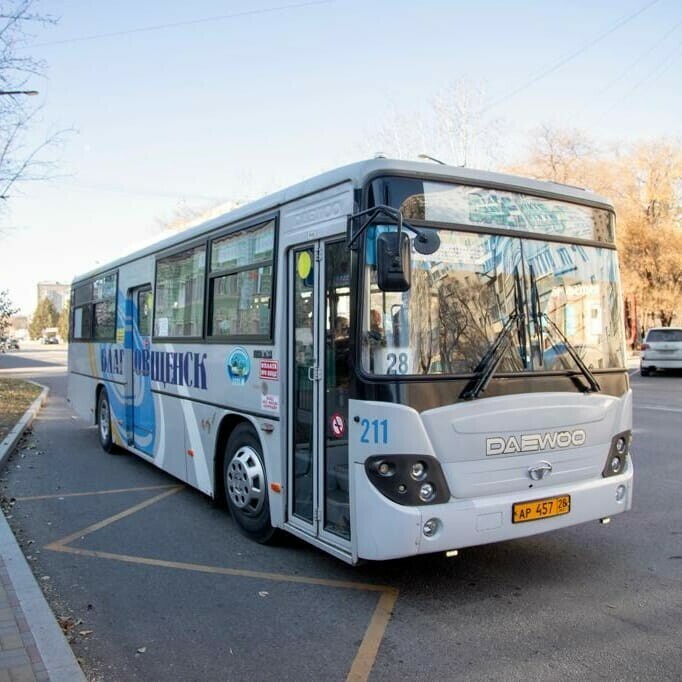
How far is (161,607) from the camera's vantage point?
4855 mm

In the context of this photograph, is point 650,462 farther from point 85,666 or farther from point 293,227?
point 85,666

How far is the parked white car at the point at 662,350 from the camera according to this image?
24.5 m

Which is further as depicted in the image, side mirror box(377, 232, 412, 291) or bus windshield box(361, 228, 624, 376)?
bus windshield box(361, 228, 624, 376)

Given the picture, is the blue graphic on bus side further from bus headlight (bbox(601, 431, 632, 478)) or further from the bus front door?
bus headlight (bbox(601, 431, 632, 478))

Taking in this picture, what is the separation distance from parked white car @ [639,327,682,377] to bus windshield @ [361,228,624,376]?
21.0 meters

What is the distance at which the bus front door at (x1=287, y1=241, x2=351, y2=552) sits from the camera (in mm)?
4969

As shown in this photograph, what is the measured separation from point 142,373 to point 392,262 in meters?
5.70

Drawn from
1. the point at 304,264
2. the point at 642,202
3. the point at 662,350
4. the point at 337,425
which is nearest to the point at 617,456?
the point at 337,425

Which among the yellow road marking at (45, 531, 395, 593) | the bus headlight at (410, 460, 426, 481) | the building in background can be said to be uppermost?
the building in background

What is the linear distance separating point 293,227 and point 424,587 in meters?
2.91

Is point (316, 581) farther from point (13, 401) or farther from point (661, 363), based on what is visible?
point (661, 363)

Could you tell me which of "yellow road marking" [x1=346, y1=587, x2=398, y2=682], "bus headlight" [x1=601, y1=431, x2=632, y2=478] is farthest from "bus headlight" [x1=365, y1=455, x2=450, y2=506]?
"bus headlight" [x1=601, y1=431, x2=632, y2=478]

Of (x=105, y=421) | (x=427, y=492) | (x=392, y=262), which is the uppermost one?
(x=392, y=262)

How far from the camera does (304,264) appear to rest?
18.2ft
